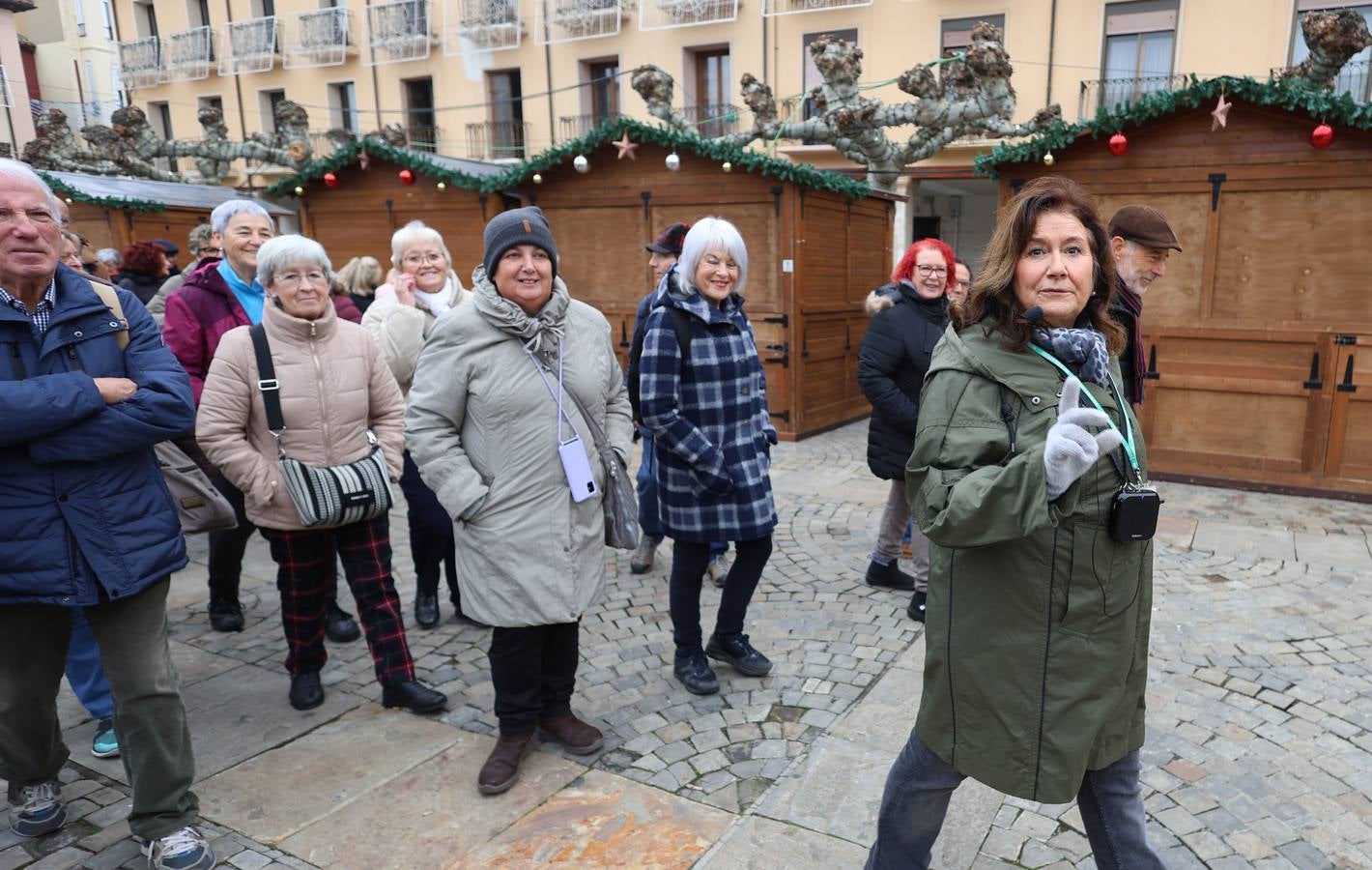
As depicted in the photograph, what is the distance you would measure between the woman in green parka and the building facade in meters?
12.1

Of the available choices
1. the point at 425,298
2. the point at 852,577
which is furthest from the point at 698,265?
the point at 852,577

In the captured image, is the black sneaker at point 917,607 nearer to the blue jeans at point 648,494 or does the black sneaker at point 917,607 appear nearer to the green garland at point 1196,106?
the blue jeans at point 648,494

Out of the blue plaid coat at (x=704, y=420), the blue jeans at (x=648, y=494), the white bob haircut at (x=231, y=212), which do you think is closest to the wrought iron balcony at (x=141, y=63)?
the white bob haircut at (x=231, y=212)

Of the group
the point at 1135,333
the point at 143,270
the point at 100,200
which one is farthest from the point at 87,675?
the point at 100,200

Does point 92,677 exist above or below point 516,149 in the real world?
below

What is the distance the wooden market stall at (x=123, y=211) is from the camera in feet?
33.6

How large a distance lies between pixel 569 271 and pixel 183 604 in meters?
5.94

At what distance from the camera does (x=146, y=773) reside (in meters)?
2.55

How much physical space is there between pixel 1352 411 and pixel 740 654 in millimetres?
5356

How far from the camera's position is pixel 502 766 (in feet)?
9.86

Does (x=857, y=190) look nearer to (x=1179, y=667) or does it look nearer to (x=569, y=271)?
(x=569, y=271)

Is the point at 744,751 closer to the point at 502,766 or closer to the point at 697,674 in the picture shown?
the point at 697,674

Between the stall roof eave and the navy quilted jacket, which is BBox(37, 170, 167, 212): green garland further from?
the navy quilted jacket

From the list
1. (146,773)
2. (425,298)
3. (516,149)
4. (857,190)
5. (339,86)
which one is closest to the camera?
(146,773)
